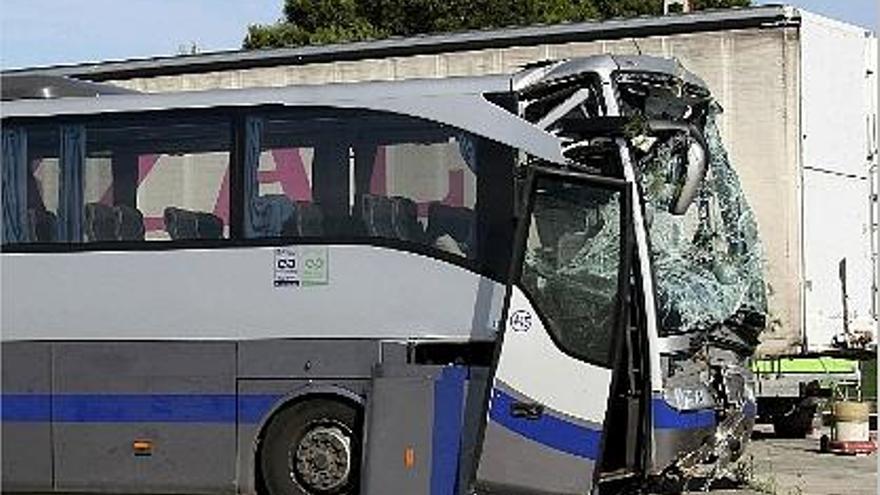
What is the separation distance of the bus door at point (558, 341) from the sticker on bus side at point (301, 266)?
4.97ft

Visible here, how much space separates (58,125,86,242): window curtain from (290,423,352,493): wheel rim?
2428mm

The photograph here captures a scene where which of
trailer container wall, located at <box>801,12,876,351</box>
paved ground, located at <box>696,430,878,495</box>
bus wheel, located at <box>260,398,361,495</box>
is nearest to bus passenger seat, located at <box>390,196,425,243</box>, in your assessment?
bus wheel, located at <box>260,398,361,495</box>

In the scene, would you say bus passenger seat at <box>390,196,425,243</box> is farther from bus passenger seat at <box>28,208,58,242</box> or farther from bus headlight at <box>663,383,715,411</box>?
bus passenger seat at <box>28,208,58,242</box>

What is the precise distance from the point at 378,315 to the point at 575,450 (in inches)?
65.6

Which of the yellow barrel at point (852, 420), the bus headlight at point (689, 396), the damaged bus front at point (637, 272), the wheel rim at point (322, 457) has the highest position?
the damaged bus front at point (637, 272)

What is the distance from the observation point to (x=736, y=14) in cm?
2128

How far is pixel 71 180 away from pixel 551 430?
4.19 meters

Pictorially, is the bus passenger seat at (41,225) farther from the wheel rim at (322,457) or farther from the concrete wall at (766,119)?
the concrete wall at (766,119)

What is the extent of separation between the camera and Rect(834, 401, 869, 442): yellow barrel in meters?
17.7

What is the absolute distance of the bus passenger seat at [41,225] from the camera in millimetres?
12453

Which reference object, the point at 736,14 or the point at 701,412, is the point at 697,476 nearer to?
the point at 701,412

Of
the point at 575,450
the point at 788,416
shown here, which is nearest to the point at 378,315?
the point at 575,450

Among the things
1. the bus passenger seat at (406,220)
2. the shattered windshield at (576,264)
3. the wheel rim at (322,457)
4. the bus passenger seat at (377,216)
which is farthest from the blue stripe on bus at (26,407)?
the shattered windshield at (576,264)

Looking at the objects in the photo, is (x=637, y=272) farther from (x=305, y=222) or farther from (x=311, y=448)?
(x=311, y=448)
